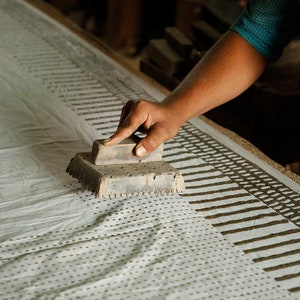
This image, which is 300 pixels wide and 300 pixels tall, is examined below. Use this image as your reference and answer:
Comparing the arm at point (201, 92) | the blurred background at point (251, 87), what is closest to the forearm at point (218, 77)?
the arm at point (201, 92)

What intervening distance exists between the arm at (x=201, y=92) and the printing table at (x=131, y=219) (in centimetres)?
13

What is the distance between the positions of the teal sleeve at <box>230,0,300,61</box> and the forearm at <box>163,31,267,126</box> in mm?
20

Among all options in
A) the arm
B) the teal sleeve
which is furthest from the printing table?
the teal sleeve

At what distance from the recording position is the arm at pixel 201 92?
1.43 m

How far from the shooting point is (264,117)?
7.17 feet

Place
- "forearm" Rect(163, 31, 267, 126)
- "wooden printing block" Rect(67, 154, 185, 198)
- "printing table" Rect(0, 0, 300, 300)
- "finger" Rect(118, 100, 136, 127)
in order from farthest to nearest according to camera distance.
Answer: "forearm" Rect(163, 31, 267, 126)
"finger" Rect(118, 100, 136, 127)
"wooden printing block" Rect(67, 154, 185, 198)
"printing table" Rect(0, 0, 300, 300)

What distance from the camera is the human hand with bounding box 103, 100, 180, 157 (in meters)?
1.39

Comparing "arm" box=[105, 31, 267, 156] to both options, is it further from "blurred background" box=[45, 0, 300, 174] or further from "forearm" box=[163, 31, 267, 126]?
"blurred background" box=[45, 0, 300, 174]

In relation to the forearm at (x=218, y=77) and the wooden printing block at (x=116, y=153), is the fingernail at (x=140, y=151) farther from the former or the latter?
the forearm at (x=218, y=77)

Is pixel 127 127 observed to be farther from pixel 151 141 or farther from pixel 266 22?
pixel 266 22

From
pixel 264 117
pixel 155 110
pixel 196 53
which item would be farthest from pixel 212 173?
pixel 196 53

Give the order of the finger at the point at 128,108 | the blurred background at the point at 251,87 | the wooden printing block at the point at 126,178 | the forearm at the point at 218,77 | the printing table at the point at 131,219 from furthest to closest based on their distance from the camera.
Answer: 1. the blurred background at the point at 251,87
2. the forearm at the point at 218,77
3. the finger at the point at 128,108
4. the wooden printing block at the point at 126,178
5. the printing table at the point at 131,219

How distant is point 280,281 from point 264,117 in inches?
43.1

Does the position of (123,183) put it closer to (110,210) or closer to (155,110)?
(110,210)
